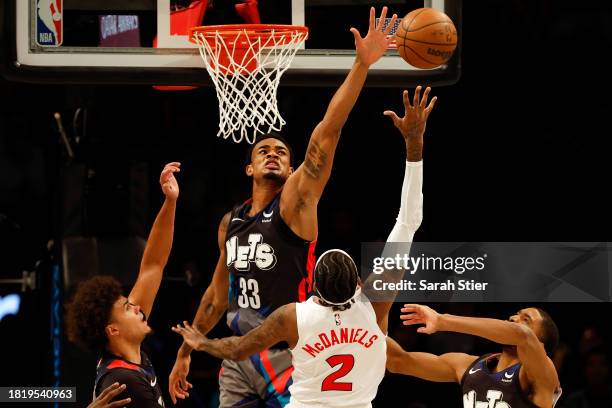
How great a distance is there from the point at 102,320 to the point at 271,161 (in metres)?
1.21

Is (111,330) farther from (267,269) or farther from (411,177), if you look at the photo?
(411,177)

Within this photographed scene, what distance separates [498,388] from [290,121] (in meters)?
3.17

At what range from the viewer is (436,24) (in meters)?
5.22

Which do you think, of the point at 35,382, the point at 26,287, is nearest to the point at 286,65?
the point at 26,287

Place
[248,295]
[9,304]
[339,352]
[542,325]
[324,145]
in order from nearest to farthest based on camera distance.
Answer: [339,352] < [324,145] < [248,295] < [542,325] < [9,304]

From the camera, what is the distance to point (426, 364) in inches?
230

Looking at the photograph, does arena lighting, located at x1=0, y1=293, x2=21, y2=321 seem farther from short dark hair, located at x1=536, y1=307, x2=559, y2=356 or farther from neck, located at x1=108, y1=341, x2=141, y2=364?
short dark hair, located at x1=536, y1=307, x2=559, y2=356

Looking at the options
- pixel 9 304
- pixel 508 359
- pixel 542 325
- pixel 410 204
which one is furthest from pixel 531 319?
pixel 9 304

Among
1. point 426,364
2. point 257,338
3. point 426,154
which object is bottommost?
point 426,364

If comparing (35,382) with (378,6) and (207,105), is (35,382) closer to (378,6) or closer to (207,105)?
(207,105)

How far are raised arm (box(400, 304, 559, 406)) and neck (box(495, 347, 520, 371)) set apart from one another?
0.17 metres

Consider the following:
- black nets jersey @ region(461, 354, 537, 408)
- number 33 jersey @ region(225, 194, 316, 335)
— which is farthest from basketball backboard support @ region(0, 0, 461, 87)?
black nets jersey @ region(461, 354, 537, 408)

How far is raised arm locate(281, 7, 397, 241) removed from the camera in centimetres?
478

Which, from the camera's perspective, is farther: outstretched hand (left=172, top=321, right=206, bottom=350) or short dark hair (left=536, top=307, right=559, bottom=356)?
short dark hair (left=536, top=307, right=559, bottom=356)
